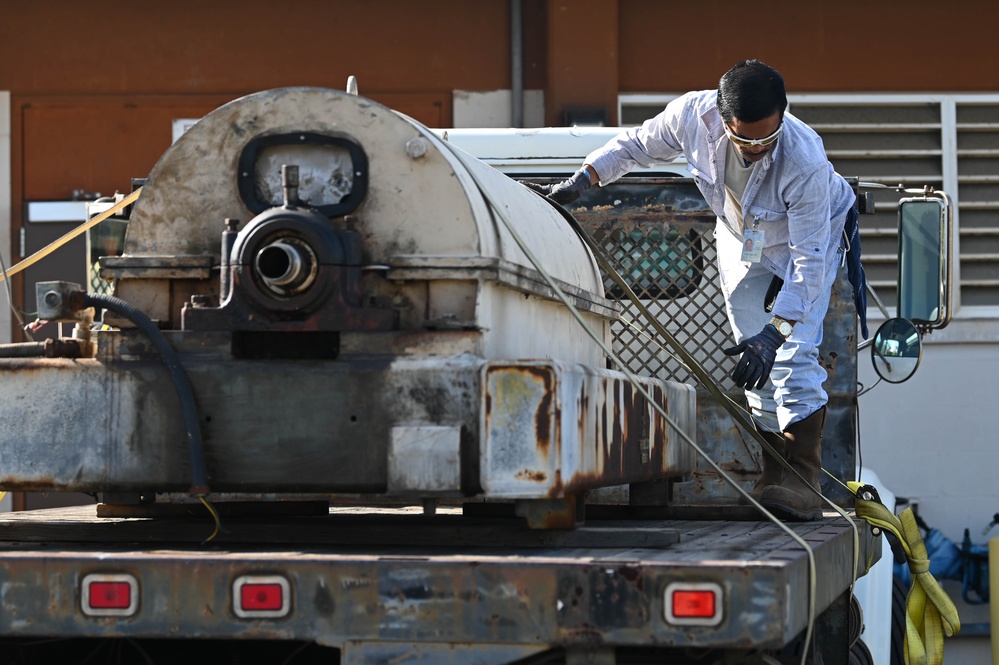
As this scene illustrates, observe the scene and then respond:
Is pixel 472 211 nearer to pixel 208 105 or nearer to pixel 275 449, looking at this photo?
pixel 275 449

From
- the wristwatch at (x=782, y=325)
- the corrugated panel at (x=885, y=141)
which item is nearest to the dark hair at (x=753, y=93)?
the wristwatch at (x=782, y=325)

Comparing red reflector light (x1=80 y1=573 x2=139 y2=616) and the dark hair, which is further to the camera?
the dark hair

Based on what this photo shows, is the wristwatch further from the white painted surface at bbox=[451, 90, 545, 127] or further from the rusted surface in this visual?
the white painted surface at bbox=[451, 90, 545, 127]

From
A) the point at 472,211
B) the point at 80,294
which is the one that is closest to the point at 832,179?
the point at 472,211

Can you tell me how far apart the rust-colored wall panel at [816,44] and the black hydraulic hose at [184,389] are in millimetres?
7885

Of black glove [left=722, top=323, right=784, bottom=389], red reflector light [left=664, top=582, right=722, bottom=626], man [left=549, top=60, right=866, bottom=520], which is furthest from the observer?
man [left=549, top=60, right=866, bottom=520]

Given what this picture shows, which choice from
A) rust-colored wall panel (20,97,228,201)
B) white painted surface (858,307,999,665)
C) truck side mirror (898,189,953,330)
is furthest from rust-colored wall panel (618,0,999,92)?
truck side mirror (898,189,953,330)

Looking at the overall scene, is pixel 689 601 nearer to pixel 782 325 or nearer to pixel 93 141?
pixel 782 325

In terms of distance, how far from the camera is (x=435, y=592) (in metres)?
3.02

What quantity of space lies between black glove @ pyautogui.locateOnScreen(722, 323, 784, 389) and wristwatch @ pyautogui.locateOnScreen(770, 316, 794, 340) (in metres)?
0.12

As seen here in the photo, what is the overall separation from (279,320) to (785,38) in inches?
326

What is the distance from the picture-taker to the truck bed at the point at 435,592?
2953 millimetres

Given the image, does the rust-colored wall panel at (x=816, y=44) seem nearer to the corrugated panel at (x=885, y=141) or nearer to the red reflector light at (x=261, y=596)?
the corrugated panel at (x=885, y=141)

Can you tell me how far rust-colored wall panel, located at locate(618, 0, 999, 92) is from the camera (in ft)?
36.1
